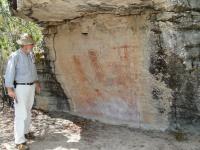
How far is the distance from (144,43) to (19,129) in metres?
2.56

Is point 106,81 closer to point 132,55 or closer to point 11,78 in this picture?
point 132,55

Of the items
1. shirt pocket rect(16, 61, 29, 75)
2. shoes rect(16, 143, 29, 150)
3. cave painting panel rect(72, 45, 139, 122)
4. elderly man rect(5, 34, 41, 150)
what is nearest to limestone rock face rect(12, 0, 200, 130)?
cave painting panel rect(72, 45, 139, 122)

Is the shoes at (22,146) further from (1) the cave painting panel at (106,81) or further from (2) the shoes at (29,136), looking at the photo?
(1) the cave painting panel at (106,81)

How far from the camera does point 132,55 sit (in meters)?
7.29

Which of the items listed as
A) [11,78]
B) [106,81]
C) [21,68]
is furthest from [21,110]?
[106,81]

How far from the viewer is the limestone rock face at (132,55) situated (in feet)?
22.3

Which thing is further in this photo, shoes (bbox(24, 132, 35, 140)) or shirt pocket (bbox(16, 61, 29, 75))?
shoes (bbox(24, 132, 35, 140))

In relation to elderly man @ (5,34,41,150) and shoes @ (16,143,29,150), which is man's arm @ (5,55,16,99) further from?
shoes @ (16,143,29,150)

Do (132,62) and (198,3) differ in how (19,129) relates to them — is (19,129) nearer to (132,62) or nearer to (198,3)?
(132,62)

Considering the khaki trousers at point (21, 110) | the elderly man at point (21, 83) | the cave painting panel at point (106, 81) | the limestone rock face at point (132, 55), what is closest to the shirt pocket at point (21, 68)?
the elderly man at point (21, 83)

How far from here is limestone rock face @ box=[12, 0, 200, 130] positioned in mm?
Answer: 6785

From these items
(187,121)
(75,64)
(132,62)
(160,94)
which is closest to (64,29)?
(75,64)

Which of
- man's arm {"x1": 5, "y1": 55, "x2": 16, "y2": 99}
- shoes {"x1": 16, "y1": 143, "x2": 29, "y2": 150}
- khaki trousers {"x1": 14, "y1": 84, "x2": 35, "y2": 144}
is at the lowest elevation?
shoes {"x1": 16, "y1": 143, "x2": 29, "y2": 150}

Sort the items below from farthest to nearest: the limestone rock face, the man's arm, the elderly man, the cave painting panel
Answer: the cave painting panel → the limestone rock face → the elderly man → the man's arm
